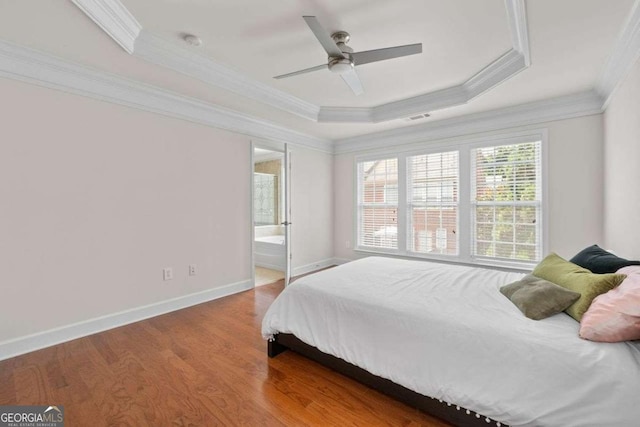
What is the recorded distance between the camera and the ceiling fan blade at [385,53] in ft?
6.55

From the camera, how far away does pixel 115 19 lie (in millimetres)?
2041

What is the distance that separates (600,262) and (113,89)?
4334 millimetres

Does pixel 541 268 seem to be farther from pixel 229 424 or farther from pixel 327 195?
pixel 327 195

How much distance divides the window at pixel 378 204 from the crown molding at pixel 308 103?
1114 millimetres

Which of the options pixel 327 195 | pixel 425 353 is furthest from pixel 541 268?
pixel 327 195

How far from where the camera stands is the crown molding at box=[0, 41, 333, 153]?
2.32m

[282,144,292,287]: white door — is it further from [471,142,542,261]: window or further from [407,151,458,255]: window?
[471,142,542,261]: window

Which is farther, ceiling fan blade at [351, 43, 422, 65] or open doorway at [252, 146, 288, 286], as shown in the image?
open doorway at [252, 146, 288, 286]

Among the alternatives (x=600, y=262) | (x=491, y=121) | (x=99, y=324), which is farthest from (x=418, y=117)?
(x=99, y=324)

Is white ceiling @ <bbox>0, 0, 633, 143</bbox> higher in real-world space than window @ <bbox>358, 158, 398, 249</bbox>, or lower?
higher

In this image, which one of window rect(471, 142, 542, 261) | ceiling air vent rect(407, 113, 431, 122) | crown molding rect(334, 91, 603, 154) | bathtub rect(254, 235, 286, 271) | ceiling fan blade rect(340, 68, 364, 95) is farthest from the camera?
bathtub rect(254, 235, 286, 271)

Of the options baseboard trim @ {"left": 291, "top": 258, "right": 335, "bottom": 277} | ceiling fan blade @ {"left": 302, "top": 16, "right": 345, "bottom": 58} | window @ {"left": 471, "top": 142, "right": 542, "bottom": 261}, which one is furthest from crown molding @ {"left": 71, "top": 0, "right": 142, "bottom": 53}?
window @ {"left": 471, "top": 142, "right": 542, "bottom": 261}

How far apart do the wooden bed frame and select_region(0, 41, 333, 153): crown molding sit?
2.78m

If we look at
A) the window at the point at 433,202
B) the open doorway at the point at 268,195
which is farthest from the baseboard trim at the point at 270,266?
the window at the point at 433,202
